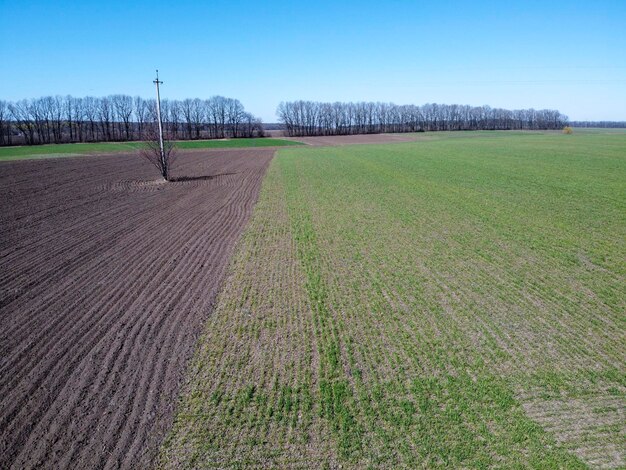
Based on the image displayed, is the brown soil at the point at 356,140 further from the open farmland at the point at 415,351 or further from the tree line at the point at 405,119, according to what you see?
the open farmland at the point at 415,351

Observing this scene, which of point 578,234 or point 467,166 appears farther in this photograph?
point 467,166

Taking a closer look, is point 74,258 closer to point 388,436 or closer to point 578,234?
point 388,436

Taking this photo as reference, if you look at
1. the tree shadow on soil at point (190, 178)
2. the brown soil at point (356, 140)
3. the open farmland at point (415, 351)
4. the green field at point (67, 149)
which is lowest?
the open farmland at point (415, 351)

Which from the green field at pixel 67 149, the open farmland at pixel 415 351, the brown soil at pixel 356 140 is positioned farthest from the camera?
the brown soil at pixel 356 140

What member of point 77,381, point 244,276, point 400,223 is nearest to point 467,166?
point 400,223

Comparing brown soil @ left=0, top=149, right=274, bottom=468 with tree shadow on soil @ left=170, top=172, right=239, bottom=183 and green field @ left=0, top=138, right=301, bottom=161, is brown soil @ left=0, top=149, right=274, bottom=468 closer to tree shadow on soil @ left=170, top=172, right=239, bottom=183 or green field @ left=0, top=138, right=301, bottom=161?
tree shadow on soil @ left=170, top=172, right=239, bottom=183

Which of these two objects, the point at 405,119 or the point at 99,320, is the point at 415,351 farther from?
the point at 405,119

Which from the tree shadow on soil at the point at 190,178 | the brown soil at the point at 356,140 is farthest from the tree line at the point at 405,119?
the tree shadow on soil at the point at 190,178

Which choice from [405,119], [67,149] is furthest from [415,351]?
[405,119]
